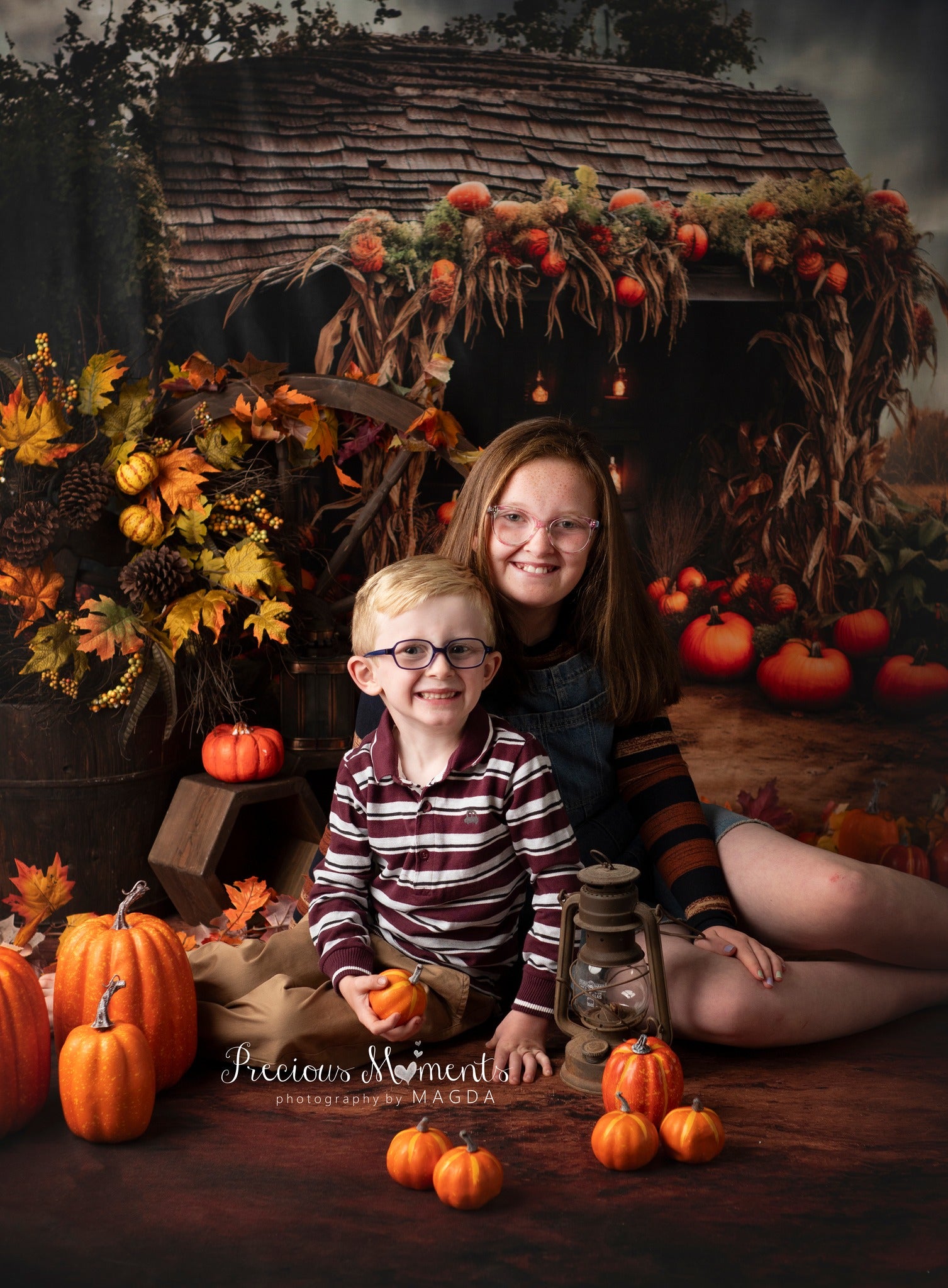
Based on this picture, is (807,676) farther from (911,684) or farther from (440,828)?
(440,828)

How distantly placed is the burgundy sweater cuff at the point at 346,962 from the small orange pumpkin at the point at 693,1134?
484 millimetres

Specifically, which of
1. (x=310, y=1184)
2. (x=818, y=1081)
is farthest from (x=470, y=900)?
(x=818, y=1081)

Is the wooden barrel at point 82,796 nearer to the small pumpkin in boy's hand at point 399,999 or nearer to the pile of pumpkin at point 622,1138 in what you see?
the small pumpkin in boy's hand at point 399,999

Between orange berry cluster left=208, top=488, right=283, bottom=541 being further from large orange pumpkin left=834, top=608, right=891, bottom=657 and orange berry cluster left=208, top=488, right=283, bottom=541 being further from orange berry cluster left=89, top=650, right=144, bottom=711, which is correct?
large orange pumpkin left=834, top=608, right=891, bottom=657

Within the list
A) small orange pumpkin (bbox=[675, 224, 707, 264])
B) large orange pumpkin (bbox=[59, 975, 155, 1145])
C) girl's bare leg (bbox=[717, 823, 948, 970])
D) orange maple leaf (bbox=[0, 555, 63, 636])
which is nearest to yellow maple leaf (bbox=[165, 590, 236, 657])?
orange maple leaf (bbox=[0, 555, 63, 636])

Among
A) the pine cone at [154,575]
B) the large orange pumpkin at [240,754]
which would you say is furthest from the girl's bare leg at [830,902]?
the pine cone at [154,575]

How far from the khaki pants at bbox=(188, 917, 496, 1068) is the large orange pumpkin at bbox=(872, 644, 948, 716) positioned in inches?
62.7

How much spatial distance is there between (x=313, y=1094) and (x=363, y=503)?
1632 millimetres

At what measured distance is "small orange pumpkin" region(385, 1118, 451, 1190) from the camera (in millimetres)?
1428

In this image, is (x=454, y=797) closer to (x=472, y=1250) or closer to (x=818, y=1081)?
(x=472, y=1250)

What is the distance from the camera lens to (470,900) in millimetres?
1768

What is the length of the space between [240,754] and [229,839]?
0.27 metres

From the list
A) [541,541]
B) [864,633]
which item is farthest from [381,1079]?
[864,633]

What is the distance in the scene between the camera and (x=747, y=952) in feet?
5.91
